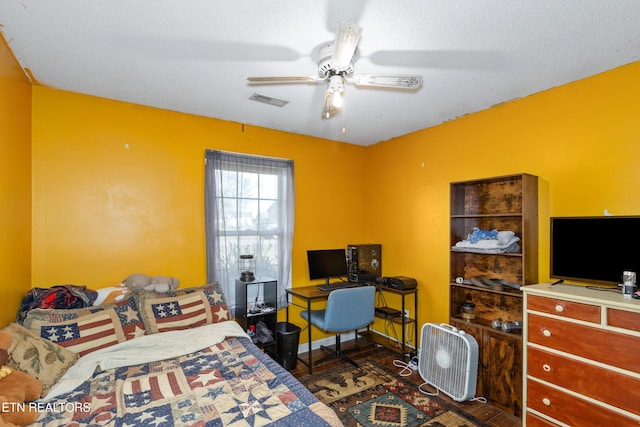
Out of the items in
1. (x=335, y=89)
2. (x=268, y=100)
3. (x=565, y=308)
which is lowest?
(x=565, y=308)

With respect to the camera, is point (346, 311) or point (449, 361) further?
point (346, 311)

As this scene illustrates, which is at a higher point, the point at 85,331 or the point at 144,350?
the point at 85,331

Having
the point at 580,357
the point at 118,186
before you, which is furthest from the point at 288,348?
the point at 580,357

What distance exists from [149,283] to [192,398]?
Answer: 1440mm

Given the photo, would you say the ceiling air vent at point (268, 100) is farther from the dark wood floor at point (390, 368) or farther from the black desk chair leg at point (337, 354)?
the dark wood floor at point (390, 368)

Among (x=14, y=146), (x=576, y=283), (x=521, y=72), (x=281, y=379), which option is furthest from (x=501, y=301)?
(x=14, y=146)

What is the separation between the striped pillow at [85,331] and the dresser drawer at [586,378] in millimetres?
2893

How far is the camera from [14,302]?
6.81ft

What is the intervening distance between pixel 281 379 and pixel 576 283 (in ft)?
7.41

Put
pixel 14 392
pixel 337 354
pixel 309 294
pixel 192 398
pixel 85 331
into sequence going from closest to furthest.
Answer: pixel 14 392 < pixel 192 398 < pixel 85 331 < pixel 309 294 < pixel 337 354

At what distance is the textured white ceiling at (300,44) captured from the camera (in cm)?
159

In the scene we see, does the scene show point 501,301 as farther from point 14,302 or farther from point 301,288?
point 14,302

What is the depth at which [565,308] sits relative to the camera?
1.98 meters

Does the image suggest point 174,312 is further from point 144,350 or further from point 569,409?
point 569,409
